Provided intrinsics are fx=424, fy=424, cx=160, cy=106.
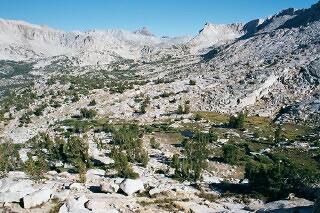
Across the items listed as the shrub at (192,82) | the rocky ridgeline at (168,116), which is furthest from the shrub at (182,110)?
the shrub at (192,82)

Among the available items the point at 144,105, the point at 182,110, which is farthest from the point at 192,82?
the point at 182,110

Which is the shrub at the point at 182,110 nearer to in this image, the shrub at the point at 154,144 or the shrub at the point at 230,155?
the shrub at the point at 154,144

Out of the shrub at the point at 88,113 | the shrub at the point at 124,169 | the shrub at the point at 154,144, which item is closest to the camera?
the shrub at the point at 124,169

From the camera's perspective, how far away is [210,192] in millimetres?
55188

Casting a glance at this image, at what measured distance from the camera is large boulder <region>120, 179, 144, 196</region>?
164ft

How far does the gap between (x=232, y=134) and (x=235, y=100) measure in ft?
116

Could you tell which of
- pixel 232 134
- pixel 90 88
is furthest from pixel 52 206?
pixel 90 88

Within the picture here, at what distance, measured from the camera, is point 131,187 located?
165ft

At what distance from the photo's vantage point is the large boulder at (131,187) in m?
49.9

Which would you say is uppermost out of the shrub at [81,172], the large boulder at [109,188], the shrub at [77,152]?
the shrub at [77,152]

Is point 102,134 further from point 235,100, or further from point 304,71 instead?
point 304,71

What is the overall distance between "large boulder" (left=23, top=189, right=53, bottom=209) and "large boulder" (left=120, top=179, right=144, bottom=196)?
28.3ft

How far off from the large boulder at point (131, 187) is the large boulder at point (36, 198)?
8.63 meters

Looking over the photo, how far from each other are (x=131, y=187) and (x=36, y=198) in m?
10.9
